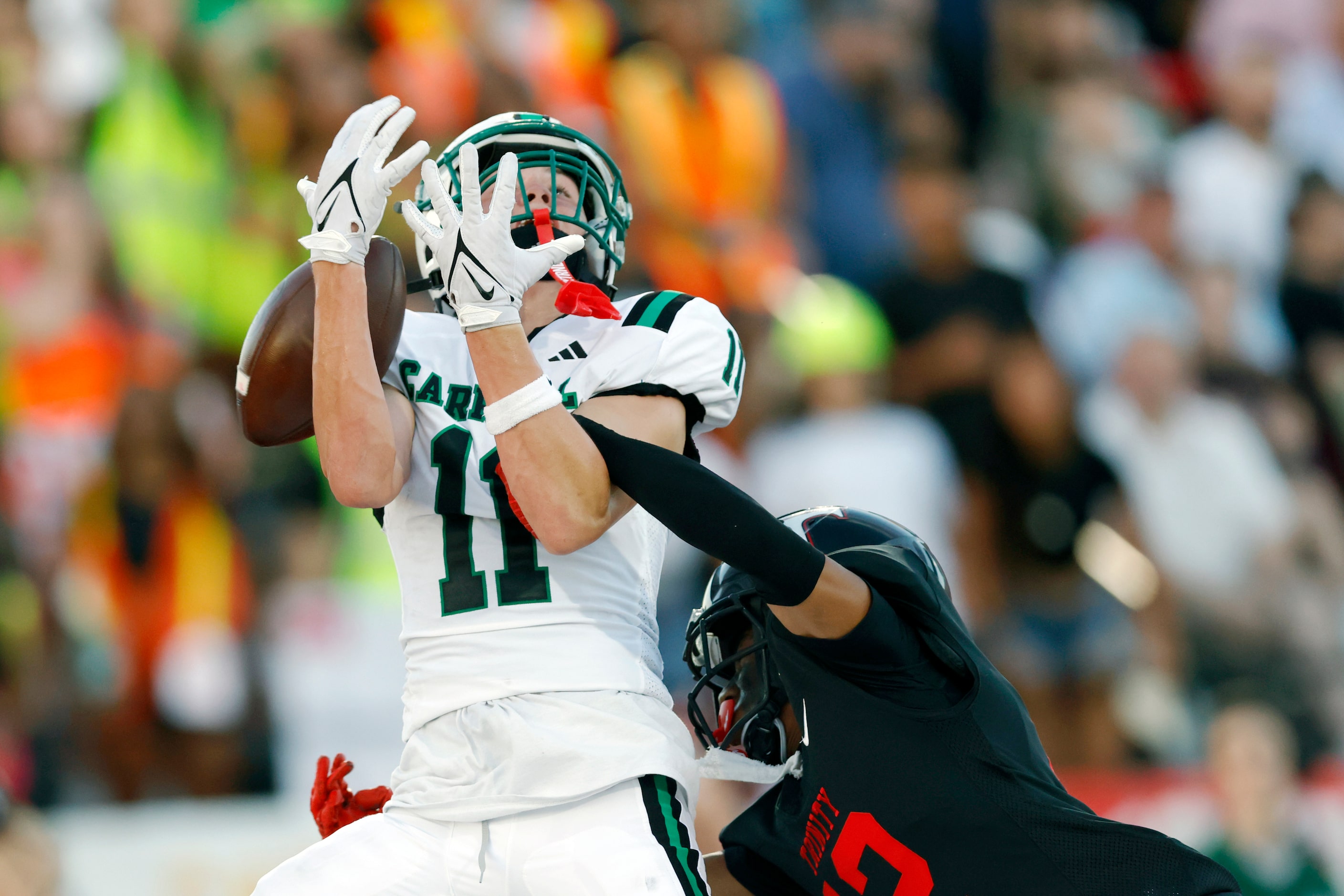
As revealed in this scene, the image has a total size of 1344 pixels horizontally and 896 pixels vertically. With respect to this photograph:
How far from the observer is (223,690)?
5352 millimetres

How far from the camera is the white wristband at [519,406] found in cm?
224

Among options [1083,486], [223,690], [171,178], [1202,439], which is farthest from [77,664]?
[1202,439]

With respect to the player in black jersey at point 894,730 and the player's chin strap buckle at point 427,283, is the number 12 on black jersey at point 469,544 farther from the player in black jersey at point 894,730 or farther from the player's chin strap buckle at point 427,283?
the player's chin strap buckle at point 427,283

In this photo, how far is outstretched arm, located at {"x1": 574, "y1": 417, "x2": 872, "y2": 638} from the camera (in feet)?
7.14

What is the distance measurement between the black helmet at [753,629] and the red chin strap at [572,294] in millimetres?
513

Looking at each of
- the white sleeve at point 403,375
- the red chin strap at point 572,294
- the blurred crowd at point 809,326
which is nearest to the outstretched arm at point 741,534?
the red chin strap at point 572,294

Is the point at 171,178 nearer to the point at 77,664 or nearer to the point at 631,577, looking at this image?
the point at 77,664

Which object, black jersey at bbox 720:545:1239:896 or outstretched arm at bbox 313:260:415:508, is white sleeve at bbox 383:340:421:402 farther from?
black jersey at bbox 720:545:1239:896

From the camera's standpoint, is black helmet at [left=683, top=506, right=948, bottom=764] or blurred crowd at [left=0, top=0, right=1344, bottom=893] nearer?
black helmet at [left=683, top=506, right=948, bottom=764]

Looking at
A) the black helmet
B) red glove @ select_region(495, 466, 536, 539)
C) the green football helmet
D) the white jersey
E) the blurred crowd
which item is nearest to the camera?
red glove @ select_region(495, 466, 536, 539)

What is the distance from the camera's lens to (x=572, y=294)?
2518 mm

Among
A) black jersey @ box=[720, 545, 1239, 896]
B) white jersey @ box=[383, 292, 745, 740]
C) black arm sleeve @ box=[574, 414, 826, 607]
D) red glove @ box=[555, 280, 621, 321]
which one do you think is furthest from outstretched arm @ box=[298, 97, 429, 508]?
black jersey @ box=[720, 545, 1239, 896]

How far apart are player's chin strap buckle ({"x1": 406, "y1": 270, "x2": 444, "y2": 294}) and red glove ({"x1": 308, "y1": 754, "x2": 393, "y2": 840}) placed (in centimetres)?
92

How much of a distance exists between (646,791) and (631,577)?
0.42 m
